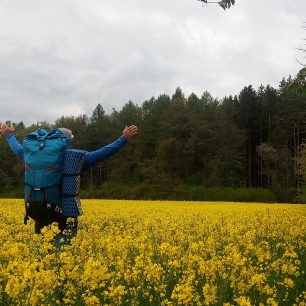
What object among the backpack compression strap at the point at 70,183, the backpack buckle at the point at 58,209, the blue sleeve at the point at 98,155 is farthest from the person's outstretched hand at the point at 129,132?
the backpack buckle at the point at 58,209

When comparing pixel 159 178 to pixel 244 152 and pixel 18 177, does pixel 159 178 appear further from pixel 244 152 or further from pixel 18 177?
pixel 18 177

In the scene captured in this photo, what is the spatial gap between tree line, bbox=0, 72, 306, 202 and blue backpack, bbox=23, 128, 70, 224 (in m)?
41.5

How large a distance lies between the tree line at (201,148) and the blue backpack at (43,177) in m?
41.5

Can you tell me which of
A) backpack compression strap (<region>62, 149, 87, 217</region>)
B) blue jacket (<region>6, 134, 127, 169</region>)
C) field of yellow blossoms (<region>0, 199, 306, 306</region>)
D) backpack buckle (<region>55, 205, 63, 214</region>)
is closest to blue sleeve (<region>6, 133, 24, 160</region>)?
blue jacket (<region>6, 134, 127, 169</region>)

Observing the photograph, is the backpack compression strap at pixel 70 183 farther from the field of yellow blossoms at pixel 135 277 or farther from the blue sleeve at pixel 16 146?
the blue sleeve at pixel 16 146

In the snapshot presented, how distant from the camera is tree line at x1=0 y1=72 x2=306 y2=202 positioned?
5516 centimetres

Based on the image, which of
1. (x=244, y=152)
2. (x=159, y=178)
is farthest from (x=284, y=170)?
(x=159, y=178)

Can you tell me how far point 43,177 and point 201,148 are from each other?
188ft

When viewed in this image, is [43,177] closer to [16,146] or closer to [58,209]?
[58,209]

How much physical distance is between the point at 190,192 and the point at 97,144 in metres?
29.8

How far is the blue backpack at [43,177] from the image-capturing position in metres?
5.21

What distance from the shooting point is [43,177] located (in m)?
5.23

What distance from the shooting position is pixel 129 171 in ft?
223

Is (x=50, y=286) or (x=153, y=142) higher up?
(x=153, y=142)
